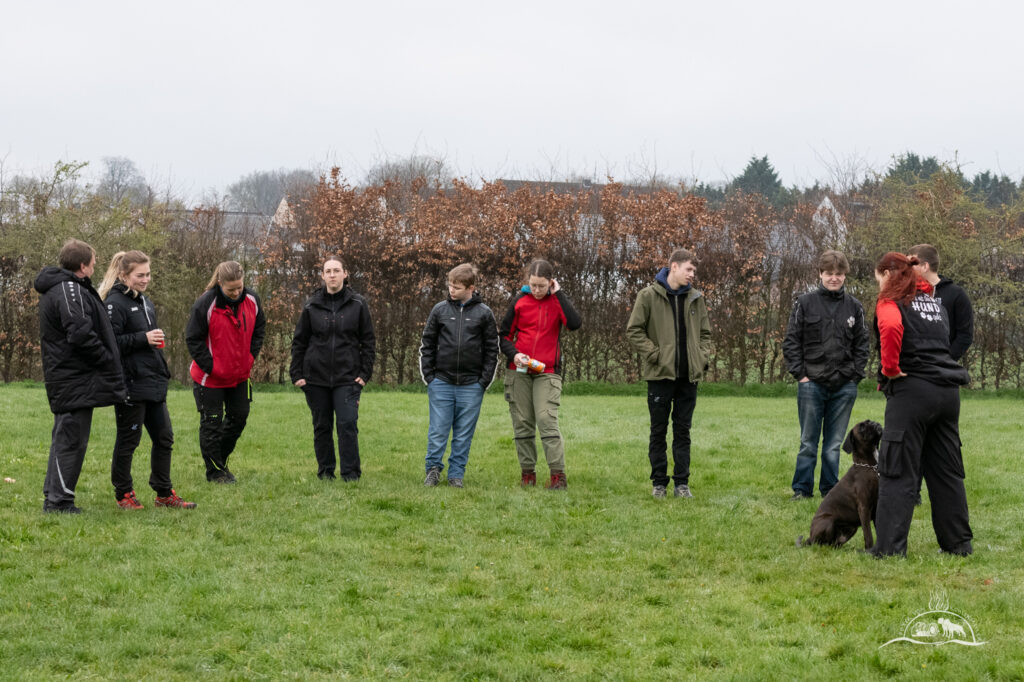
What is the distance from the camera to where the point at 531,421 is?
8.10 m

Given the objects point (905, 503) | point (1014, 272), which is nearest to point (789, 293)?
point (1014, 272)

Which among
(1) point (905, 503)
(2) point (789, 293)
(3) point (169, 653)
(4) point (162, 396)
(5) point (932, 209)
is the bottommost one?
(3) point (169, 653)

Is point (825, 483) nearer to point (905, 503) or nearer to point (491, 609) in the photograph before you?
point (905, 503)

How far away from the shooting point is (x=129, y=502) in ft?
22.2

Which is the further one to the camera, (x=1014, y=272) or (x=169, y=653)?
(x=1014, y=272)

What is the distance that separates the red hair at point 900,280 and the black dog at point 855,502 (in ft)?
2.98

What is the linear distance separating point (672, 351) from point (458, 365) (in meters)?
1.82

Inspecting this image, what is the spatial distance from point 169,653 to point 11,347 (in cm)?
1806

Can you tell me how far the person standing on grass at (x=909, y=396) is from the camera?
543 centimetres

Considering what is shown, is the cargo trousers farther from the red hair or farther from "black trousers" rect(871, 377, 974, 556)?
the red hair

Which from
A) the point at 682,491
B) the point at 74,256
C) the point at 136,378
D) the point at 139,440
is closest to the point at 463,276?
the point at 682,491

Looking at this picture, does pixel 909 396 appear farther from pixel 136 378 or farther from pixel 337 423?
pixel 136 378

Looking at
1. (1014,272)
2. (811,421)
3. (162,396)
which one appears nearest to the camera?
(162,396)

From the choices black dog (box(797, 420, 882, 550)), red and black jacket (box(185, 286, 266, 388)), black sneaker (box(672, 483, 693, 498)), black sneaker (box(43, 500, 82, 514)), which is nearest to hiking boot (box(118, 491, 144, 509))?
black sneaker (box(43, 500, 82, 514))
